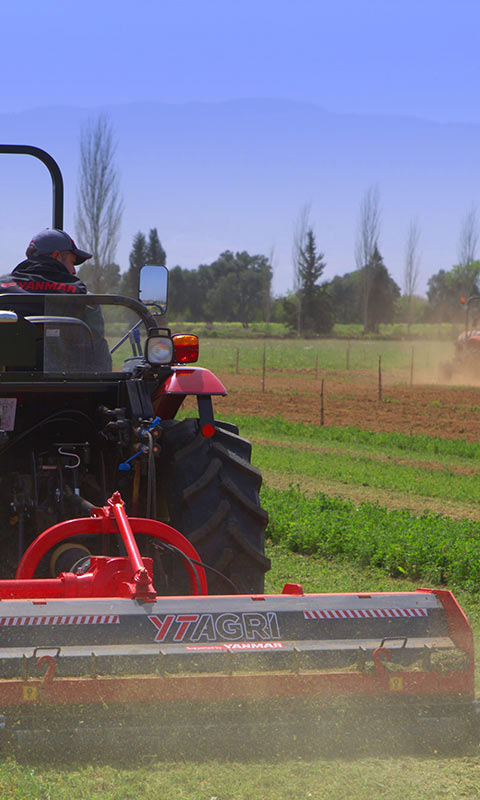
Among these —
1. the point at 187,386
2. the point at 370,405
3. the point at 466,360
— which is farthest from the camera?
the point at 466,360

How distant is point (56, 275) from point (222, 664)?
2.45 meters

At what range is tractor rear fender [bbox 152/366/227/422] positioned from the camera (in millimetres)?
4562

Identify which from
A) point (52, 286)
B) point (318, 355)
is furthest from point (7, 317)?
point (318, 355)

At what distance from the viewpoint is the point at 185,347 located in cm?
459

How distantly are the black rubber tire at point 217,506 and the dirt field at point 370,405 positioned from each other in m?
13.2

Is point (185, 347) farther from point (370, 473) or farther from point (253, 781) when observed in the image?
point (370, 473)

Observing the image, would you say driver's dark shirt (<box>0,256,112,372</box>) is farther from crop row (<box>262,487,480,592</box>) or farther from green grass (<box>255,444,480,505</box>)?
green grass (<box>255,444,480,505</box>)

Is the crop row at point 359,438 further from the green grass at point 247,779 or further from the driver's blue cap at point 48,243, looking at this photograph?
the green grass at point 247,779

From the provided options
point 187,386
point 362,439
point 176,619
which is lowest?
point 362,439

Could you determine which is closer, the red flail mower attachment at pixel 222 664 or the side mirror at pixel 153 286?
the red flail mower attachment at pixel 222 664

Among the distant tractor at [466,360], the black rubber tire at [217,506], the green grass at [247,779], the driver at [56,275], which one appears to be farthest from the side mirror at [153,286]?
the distant tractor at [466,360]

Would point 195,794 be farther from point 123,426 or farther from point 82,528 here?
point 123,426

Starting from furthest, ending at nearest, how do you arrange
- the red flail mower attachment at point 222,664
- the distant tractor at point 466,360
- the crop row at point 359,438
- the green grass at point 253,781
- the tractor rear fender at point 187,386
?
the distant tractor at point 466,360 → the crop row at point 359,438 → the tractor rear fender at point 187,386 → the red flail mower attachment at point 222,664 → the green grass at point 253,781

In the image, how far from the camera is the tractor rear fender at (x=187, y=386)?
180 inches
